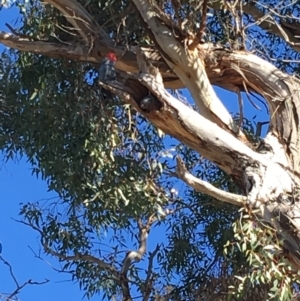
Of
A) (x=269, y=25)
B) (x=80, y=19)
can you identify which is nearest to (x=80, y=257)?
(x=80, y=19)

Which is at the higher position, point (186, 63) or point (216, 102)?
point (186, 63)

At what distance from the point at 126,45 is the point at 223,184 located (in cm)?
158

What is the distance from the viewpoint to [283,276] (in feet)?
12.8

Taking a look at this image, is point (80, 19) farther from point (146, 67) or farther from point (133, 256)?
point (133, 256)

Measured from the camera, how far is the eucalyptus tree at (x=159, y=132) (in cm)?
455

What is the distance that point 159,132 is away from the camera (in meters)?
5.88

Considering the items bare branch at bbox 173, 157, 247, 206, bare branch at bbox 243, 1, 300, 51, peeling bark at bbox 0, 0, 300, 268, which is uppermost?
bare branch at bbox 243, 1, 300, 51

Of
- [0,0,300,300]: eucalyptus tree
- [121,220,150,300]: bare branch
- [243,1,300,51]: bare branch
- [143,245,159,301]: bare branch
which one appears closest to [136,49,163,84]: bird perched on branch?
[0,0,300,300]: eucalyptus tree

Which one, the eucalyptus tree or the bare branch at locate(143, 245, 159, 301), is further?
the bare branch at locate(143, 245, 159, 301)

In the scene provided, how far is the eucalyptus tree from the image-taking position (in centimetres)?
455

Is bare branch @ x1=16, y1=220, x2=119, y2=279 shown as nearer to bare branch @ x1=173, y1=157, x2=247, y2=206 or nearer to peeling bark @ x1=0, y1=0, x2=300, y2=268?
peeling bark @ x1=0, y1=0, x2=300, y2=268

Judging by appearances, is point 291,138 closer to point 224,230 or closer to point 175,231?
point 224,230

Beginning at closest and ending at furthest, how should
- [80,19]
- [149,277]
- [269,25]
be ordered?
[80,19] → [269,25] → [149,277]

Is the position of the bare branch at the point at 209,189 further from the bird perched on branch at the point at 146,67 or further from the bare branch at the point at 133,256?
the bare branch at the point at 133,256
